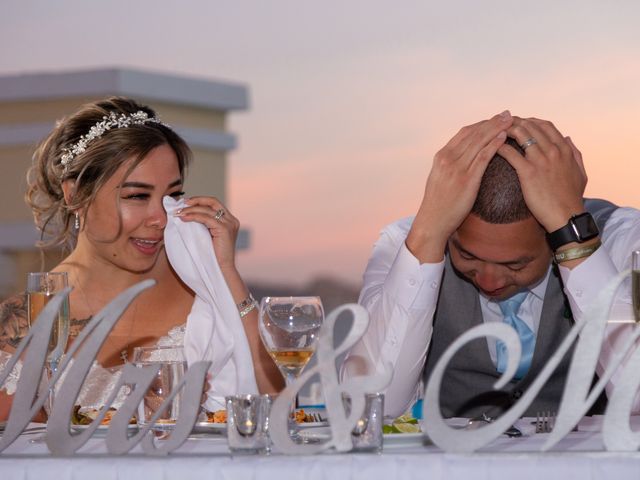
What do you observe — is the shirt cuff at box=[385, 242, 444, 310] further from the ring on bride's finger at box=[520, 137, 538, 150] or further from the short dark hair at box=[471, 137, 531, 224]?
the ring on bride's finger at box=[520, 137, 538, 150]

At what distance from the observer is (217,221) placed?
271 cm

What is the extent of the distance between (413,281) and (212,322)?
1.70 feet

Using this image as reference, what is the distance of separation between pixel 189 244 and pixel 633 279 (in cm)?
133

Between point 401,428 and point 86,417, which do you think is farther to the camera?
point 86,417

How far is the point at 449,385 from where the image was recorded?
273 centimetres

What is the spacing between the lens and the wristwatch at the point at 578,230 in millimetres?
2209

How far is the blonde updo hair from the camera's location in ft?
10.0

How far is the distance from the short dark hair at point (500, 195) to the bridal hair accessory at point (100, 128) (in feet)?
4.23

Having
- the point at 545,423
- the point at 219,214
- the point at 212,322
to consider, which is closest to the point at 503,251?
the point at 545,423

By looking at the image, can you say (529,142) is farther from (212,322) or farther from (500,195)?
(212,322)

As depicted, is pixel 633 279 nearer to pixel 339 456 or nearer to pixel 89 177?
pixel 339 456

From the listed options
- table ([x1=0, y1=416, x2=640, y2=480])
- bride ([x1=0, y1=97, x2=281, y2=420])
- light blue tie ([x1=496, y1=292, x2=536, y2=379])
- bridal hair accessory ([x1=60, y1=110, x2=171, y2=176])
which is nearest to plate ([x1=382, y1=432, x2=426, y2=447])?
table ([x1=0, y1=416, x2=640, y2=480])

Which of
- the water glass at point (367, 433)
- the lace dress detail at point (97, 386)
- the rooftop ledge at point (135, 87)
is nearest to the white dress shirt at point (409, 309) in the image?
the lace dress detail at point (97, 386)

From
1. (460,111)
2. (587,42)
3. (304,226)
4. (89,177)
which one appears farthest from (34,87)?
(89,177)
